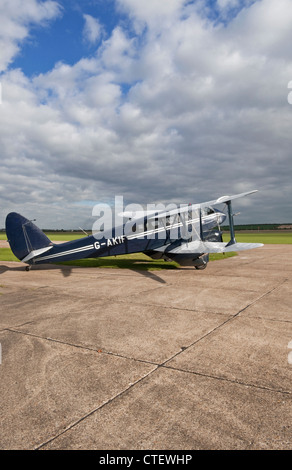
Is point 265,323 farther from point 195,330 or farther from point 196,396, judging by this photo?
point 196,396

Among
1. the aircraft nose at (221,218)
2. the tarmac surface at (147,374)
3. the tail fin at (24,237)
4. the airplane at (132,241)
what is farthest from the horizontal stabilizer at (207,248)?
the tail fin at (24,237)

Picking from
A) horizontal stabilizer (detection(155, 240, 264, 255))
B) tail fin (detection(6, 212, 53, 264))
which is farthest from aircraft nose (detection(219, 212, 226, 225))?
tail fin (detection(6, 212, 53, 264))

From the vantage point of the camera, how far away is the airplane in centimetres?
1510

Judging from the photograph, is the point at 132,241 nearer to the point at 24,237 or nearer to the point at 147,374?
the point at 24,237

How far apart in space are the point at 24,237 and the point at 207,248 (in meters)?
9.50

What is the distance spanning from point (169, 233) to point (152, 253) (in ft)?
5.20

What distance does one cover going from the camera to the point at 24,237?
50.0 feet

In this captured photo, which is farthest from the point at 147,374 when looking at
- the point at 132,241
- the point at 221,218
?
the point at 221,218

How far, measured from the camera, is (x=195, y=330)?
6246 mm

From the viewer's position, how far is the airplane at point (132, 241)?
49.5 feet

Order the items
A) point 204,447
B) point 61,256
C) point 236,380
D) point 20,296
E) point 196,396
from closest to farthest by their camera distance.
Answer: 1. point 204,447
2. point 196,396
3. point 236,380
4. point 20,296
5. point 61,256

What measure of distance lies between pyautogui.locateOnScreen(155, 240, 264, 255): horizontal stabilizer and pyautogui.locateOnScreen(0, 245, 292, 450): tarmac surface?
4.58 meters

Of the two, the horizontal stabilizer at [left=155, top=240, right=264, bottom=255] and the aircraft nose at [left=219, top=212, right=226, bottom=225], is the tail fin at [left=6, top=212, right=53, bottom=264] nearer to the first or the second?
the horizontal stabilizer at [left=155, top=240, right=264, bottom=255]

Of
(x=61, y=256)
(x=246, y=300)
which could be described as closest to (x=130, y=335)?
(x=246, y=300)
